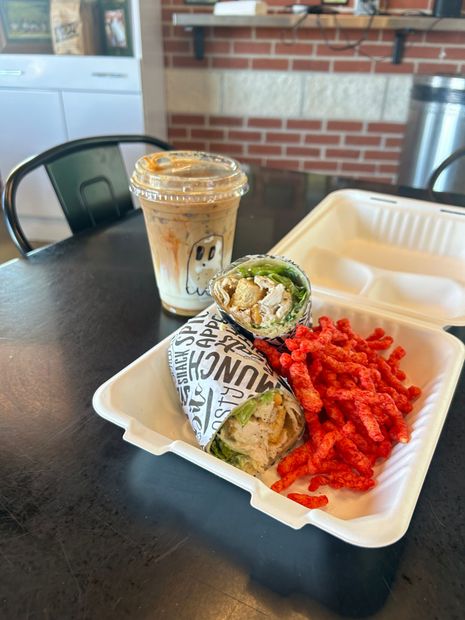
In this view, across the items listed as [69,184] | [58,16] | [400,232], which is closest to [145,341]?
[69,184]

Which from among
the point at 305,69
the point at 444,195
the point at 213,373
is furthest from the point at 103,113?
the point at 213,373

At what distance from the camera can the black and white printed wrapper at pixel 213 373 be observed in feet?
1.70

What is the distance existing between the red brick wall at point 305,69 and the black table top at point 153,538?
198 cm

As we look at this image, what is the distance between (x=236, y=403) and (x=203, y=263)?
0.29 m

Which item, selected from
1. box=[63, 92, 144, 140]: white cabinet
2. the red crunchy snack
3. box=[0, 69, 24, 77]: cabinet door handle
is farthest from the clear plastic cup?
box=[0, 69, 24, 77]: cabinet door handle

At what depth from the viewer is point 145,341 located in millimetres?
738

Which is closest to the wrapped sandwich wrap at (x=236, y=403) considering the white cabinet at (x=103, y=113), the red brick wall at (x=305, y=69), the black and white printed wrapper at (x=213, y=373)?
the black and white printed wrapper at (x=213, y=373)

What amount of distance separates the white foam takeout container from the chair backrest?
49cm

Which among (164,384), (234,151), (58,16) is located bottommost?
(234,151)

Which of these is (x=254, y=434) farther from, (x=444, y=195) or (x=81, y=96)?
(x=81, y=96)

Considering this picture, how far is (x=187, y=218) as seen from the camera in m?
0.70

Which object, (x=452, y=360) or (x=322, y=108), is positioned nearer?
(x=452, y=360)

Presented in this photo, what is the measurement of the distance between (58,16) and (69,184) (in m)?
1.56

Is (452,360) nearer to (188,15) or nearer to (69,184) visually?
(69,184)
